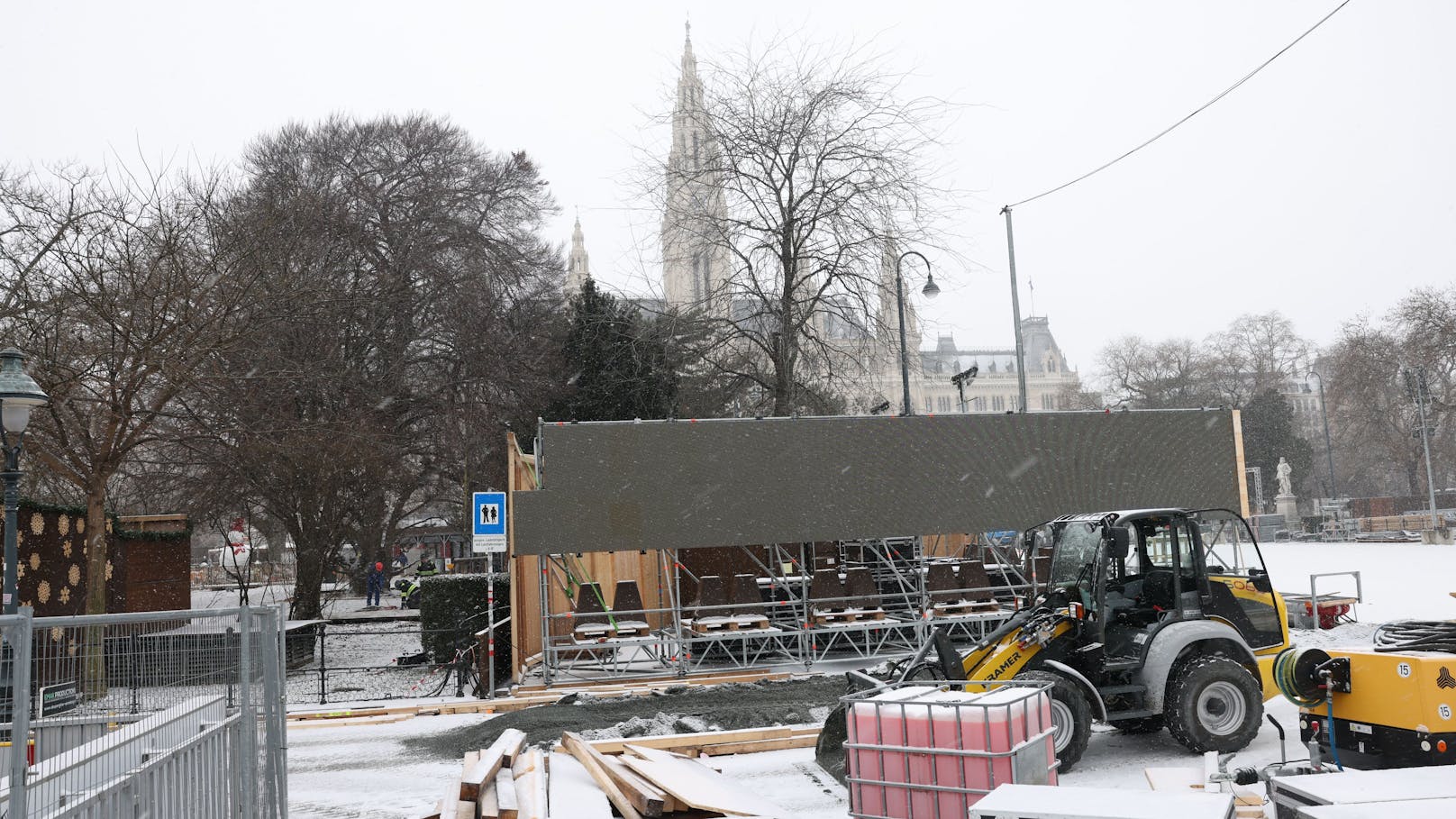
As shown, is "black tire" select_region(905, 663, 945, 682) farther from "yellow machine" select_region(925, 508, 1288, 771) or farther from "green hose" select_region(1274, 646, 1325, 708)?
"green hose" select_region(1274, 646, 1325, 708)

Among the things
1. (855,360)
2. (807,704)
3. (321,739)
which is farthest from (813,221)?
(321,739)

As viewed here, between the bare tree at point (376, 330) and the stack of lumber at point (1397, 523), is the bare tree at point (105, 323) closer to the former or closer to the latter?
the bare tree at point (376, 330)

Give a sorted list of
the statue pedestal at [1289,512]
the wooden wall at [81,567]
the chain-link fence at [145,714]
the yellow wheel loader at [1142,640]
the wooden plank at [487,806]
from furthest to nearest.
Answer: the statue pedestal at [1289,512], the wooden wall at [81,567], the yellow wheel loader at [1142,640], the wooden plank at [487,806], the chain-link fence at [145,714]

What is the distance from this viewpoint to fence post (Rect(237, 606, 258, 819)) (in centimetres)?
719

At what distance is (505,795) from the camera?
847 cm

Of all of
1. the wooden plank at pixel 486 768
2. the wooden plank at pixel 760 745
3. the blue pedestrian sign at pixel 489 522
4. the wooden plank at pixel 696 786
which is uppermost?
the blue pedestrian sign at pixel 489 522

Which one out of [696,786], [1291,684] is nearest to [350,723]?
[696,786]

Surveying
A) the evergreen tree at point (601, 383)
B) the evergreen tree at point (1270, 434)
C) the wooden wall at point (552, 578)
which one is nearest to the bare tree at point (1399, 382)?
the evergreen tree at point (1270, 434)

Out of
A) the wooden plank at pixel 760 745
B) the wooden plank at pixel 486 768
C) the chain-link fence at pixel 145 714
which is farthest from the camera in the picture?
the wooden plank at pixel 760 745

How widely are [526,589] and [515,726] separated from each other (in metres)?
7.11

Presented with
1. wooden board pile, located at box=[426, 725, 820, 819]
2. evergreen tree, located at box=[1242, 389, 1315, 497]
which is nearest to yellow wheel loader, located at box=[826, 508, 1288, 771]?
wooden board pile, located at box=[426, 725, 820, 819]

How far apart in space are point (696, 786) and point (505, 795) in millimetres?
1452

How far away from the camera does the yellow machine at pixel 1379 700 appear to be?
7586 mm

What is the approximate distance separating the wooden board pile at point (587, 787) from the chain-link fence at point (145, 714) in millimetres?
1457
